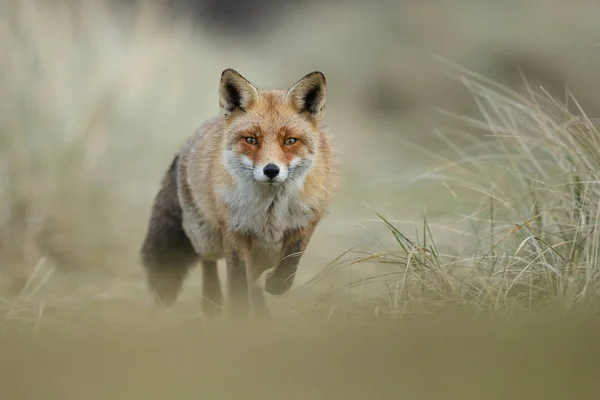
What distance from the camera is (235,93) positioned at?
4707 millimetres

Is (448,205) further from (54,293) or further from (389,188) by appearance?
(54,293)

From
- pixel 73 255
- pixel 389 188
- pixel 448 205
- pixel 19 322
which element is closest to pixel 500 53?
pixel 389 188

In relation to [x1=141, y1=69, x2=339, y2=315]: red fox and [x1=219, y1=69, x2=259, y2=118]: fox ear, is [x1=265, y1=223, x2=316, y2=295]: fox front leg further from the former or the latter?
[x1=219, y1=69, x2=259, y2=118]: fox ear

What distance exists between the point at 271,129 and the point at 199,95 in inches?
218

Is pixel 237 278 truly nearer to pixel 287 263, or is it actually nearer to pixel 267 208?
pixel 287 263

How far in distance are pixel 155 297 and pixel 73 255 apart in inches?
87.8

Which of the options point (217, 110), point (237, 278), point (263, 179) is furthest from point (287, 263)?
point (217, 110)

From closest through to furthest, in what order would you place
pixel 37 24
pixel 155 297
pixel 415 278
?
pixel 415 278, pixel 155 297, pixel 37 24

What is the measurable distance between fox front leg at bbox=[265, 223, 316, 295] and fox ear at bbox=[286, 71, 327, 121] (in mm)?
562

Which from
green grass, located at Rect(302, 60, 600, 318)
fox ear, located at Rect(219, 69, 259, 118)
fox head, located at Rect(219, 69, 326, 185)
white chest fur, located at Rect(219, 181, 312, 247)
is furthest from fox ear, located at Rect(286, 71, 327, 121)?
green grass, located at Rect(302, 60, 600, 318)

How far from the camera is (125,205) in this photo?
29.3ft

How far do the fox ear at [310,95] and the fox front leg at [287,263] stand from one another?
562 millimetres

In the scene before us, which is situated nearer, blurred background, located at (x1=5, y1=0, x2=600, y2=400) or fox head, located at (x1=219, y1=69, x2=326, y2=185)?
blurred background, located at (x1=5, y1=0, x2=600, y2=400)

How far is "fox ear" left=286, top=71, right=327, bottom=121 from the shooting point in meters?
4.62
